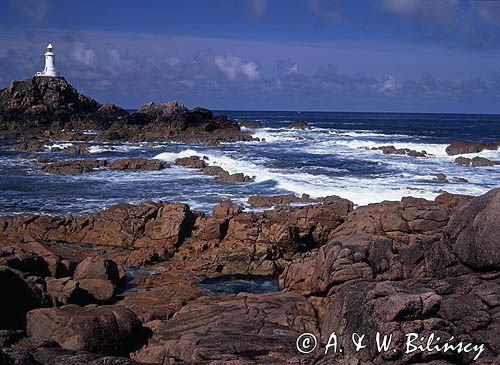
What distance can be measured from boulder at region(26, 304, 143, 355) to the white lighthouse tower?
3249 inches

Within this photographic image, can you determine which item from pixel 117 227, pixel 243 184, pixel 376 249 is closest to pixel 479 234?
pixel 376 249

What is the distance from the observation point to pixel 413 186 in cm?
2920

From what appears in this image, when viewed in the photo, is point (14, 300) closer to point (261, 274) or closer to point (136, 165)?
point (261, 274)

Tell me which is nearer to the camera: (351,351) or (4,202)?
(351,351)

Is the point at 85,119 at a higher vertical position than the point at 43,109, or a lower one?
lower

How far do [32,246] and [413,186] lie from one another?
19593 mm

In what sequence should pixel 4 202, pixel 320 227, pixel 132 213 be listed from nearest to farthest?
pixel 320 227 < pixel 132 213 < pixel 4 202

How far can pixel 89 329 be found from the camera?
1004 cm

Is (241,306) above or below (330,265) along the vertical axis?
below

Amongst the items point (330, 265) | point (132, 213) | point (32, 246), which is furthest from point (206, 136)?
point (330, 265)

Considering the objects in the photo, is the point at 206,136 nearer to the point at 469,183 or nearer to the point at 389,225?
the point at 469,183
